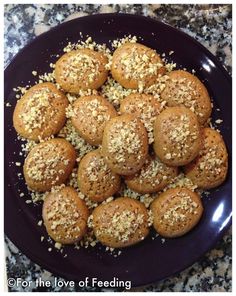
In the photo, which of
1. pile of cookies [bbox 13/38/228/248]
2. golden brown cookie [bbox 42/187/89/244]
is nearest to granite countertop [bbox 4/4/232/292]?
pile of cookies [bbox 13/38/228/248]

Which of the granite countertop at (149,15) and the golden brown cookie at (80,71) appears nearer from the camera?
the golden brown cookie at (80,71)

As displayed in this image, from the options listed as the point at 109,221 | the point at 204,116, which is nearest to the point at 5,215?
the point at 109,221

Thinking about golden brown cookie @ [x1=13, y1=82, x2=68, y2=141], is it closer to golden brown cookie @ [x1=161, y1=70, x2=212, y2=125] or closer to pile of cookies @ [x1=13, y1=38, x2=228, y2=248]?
pile of cookies @ [x1=13, y1=38, x2=228, y2=248]

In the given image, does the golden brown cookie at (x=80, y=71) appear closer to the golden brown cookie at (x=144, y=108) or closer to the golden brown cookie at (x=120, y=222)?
the golden brown cookie at (x=144, y=108)

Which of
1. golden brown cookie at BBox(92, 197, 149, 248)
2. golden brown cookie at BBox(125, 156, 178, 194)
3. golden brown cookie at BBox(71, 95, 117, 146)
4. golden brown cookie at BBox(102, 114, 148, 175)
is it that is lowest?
golden brown cookie at BBox(92, 197, 149, 248)

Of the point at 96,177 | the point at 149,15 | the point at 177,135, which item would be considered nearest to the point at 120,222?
the point at 96,177

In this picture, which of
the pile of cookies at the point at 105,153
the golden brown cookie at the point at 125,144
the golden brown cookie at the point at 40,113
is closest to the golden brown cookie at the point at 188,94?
the pile of cookies at the point at 105,153
